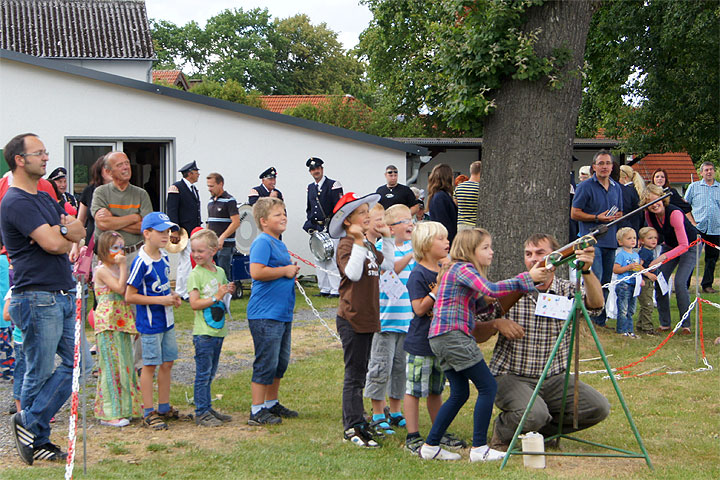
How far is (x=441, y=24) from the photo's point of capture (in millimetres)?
9453

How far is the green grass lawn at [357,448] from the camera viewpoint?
488cm

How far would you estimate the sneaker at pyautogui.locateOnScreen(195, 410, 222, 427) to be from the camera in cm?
600

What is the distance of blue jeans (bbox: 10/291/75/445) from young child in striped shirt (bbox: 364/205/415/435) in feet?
7.19

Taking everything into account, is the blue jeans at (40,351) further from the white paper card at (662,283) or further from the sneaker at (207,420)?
the white paper card at (662,283)

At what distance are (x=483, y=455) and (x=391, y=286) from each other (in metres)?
1.52

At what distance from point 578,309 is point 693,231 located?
6.61 m

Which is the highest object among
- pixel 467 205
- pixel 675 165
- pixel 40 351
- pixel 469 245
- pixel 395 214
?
pixel 675 165

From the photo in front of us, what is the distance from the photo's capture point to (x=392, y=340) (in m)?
6.00

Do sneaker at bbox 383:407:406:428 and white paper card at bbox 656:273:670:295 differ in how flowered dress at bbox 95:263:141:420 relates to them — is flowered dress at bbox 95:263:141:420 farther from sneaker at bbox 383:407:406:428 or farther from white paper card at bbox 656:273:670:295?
white paper card at bbox 656:273:670:295

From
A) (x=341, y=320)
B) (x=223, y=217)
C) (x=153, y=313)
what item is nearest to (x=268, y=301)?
(x=341, y=320)

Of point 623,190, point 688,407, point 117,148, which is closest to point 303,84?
point 117,148

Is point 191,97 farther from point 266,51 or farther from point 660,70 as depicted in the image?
point 266,51

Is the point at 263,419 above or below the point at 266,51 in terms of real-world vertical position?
below

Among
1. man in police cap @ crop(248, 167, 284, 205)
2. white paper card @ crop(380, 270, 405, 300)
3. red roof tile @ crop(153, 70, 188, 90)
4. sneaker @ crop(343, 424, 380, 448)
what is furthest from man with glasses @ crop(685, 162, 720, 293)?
red roof tile @ crop(153, 70, 188, 90)
